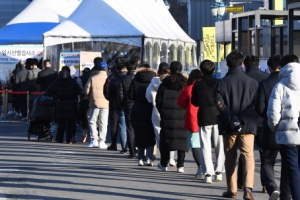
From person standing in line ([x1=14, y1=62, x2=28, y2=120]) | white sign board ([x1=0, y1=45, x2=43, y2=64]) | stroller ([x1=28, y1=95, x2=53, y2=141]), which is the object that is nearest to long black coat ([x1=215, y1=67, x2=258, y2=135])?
stroller ([x1=28, y1=95, x2=53, y2=141])

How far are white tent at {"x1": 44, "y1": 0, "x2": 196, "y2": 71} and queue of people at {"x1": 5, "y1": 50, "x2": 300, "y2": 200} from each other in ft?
26.2

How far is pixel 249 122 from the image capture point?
9672 mm

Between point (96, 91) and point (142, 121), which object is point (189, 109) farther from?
point (96, 91)

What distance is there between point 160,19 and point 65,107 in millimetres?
12767

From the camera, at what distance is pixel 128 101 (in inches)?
593

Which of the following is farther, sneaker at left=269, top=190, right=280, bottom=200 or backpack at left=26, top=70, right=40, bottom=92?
backpack at left=26, top=70, right=40, bottom=92

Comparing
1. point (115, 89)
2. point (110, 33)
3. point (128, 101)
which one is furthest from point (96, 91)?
point (110, 33)

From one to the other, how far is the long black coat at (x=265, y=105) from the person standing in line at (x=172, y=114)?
323cm

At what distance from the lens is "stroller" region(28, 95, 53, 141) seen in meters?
18.5

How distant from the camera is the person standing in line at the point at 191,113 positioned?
1180 centimetres

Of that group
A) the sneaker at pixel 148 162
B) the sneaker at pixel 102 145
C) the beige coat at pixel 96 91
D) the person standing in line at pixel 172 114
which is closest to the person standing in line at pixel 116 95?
the beige coat at pixel 96 91

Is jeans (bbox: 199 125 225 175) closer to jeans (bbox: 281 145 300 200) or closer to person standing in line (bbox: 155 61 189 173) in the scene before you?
person standing in line (bbox: 155 61 189 173)

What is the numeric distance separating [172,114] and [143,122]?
3.18ft

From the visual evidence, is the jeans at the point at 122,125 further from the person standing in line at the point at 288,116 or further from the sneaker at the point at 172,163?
the person standing in line at the point at 288,116
